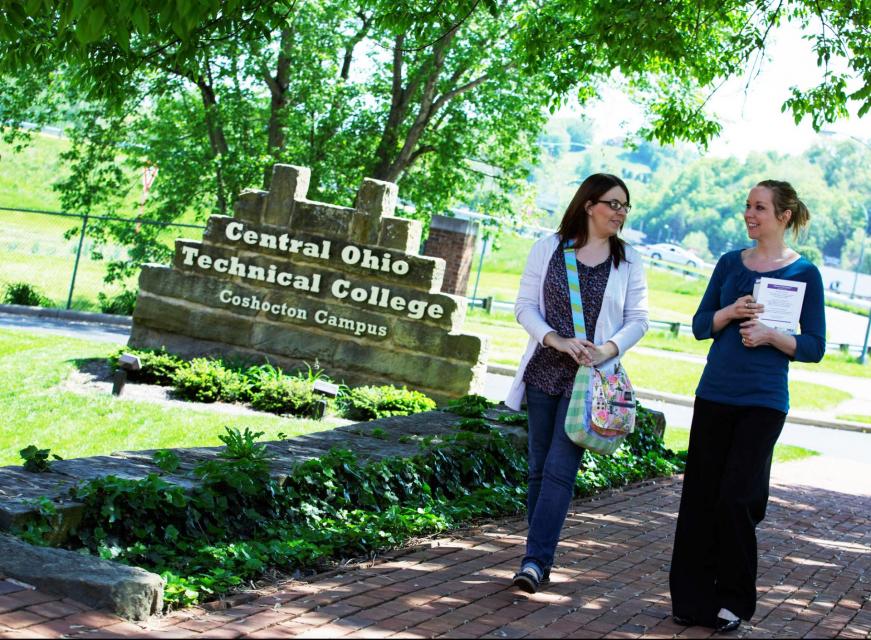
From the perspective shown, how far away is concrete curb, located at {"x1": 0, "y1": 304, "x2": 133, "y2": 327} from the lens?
22.0m

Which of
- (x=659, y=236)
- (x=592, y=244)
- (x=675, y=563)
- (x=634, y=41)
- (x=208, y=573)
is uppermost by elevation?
(x=659, y=236)

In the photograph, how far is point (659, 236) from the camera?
158875 mm

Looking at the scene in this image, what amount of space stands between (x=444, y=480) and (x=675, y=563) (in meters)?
2.70

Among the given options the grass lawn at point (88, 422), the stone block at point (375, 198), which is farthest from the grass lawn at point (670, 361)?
the grass lawn at point (88, 422)

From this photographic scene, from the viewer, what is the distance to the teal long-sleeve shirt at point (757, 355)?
507cm

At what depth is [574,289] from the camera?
5562 millimetres

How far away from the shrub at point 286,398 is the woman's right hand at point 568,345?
7309 mm

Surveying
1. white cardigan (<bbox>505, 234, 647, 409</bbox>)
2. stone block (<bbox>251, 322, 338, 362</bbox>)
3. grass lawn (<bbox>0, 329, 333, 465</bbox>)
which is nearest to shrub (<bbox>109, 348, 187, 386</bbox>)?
grass lawn (<bbox>0, 329, 333, 465</bbox>)

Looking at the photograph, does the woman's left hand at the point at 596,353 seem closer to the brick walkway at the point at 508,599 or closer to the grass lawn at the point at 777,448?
the brick walkway at the point at 508,599

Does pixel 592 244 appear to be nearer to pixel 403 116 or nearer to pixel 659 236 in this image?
pixel 403 116

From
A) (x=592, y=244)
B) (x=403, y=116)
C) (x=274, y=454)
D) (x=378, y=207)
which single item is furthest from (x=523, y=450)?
(x=403, y=116)

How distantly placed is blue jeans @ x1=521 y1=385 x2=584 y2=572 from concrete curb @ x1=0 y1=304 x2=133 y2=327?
57.3 ft

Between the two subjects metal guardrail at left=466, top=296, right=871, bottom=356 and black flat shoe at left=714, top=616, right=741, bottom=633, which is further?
metal guardrail at left=466, top=296, right=871, bottom=356

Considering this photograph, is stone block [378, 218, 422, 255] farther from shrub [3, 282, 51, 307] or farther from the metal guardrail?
the metal guardrail
